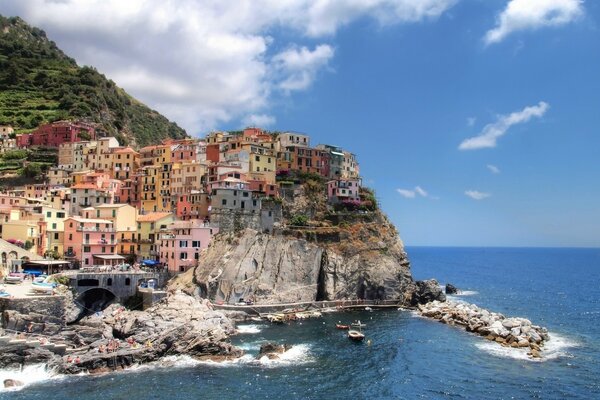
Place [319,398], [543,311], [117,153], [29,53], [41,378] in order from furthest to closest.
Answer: [29,53], [117,153], [543,311], [41,378], [319,398]

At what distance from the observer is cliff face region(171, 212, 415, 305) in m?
74.4

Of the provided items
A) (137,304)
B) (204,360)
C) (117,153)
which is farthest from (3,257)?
(117,153)

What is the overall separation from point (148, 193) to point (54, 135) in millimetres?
33286

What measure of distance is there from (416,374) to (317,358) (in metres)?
9.52

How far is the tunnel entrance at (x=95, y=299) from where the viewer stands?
6544cm

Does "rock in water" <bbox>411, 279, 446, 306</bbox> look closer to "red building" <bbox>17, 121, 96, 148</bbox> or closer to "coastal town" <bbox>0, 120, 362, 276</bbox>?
"coastal town" <bbox>0, 120, 362, 276</bbox>

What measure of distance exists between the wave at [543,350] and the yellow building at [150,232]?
4688 centimetres

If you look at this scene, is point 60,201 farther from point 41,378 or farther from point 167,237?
point 41,378

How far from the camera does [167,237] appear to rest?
77.2m

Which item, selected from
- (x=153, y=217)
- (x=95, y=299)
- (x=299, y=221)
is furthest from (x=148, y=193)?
(x=95, y=299)

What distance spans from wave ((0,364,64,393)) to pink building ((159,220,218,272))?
30.2 meters

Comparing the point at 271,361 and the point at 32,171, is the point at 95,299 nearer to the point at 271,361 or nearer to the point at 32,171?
the point at 271,361

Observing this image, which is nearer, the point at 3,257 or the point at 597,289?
the point at 3,257

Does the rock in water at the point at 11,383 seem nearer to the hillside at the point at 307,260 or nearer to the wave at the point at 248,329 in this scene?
the wave at the point at 248,329
